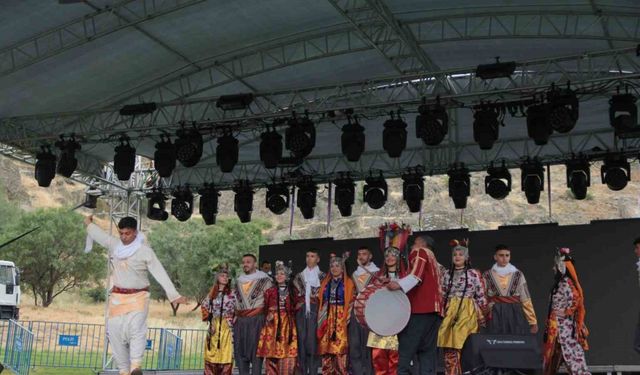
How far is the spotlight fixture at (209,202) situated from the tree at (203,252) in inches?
988

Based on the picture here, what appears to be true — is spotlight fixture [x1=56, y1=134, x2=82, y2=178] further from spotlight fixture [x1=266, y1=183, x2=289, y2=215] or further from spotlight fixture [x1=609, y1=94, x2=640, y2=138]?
spotlight fixture [x1=609, y1=94, x2=640, y2=138]

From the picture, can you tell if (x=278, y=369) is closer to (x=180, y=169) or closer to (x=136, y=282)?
(x=136, y=282)

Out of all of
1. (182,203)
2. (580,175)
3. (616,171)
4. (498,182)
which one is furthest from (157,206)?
(616,171)

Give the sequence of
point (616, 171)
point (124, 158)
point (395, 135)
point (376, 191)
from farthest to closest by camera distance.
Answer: point (376, 191) < point (616, 171) < point (124, 158) < point (395, 135)

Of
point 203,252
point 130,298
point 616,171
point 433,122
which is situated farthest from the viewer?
point 203,252

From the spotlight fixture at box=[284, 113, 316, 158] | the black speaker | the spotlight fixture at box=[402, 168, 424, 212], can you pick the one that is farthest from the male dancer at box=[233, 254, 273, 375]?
the spotlight fixture at box=[402, 168, 424, 212]

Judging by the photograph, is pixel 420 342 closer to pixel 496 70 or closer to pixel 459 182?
Answer: pixel 496 70

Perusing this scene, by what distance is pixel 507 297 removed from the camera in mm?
9023

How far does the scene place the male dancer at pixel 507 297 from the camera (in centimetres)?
887

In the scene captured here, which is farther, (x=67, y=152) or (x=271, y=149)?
(x=67, y=152)

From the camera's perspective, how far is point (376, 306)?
6.36 meters

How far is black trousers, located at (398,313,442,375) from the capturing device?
20.9 feet

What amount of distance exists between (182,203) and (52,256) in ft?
92.0

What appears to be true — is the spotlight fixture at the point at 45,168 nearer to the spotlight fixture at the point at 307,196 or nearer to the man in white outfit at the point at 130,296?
the spotlight fixture at the point at 307,196
